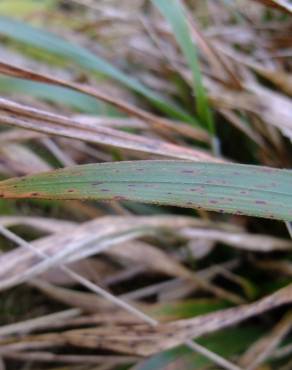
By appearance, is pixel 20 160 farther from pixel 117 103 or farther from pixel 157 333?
pixel 157 333

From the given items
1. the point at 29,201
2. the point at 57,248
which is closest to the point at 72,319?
the point at 57,248

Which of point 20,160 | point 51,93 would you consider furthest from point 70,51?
point 20,160

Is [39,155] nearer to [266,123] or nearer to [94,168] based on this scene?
[266,123]

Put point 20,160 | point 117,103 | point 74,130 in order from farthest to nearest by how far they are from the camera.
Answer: point 20,160
point 117,103
point 74,130

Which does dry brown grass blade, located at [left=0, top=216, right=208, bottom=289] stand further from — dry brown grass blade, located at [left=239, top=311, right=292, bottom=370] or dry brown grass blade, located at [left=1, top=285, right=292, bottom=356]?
dry brown grass blade, located at [left=239, top=311, right=292, bottom=370]

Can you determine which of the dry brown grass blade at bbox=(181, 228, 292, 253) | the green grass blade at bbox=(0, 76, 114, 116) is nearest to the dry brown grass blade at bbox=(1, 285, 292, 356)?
the dry brown grass blade at bbox=(181, 228, 292, 253)

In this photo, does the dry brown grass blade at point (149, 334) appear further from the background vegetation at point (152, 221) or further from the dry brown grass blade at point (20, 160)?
the dry brown grass blade at point (20, 160)
